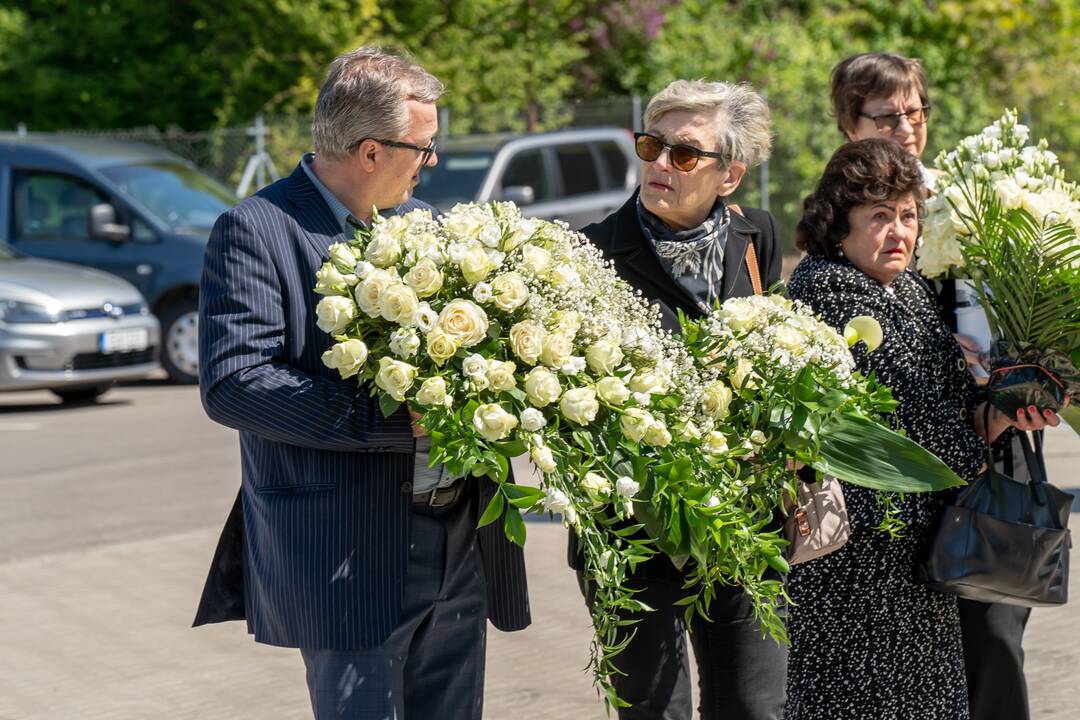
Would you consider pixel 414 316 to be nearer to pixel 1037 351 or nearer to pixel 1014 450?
pixel 1037 351

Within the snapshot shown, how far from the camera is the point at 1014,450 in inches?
167

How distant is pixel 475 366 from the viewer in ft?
9.24

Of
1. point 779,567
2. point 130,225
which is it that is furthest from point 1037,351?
point 130,225

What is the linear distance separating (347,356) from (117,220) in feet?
38.1

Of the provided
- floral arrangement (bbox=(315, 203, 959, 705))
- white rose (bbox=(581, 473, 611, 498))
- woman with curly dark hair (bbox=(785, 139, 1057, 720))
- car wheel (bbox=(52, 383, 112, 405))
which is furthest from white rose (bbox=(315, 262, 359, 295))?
car wheel (bbox=(52, 383, 112, 405))

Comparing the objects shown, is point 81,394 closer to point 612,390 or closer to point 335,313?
point 335,313

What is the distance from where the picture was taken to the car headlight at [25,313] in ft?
38.5

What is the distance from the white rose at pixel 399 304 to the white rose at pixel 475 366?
0.41 ft

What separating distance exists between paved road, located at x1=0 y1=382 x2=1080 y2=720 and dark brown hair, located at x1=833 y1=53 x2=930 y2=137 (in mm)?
2034

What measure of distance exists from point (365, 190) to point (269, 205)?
0.67 feet

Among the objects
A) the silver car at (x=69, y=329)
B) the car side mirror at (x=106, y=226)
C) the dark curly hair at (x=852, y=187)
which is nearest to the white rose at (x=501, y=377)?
the dark curly hair at (x=852, y=187)

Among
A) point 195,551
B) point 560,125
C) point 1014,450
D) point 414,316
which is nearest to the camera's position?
point 414,316

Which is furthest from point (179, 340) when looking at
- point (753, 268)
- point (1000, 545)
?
point (1000, 545)

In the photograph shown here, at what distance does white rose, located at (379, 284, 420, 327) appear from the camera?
282cm
